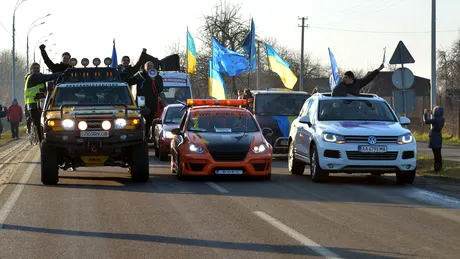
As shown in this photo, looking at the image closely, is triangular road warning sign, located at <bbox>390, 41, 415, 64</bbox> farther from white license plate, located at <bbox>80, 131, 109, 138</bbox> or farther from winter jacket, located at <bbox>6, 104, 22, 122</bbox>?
winter jacket, located at <bbox>6, 104, 22, 122</bbox>

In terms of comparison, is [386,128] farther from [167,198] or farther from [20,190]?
[20,190]

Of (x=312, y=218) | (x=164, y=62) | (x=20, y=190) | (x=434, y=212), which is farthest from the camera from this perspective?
(x=164, y=62)

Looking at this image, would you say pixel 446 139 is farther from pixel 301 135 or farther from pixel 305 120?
pixel 305 120

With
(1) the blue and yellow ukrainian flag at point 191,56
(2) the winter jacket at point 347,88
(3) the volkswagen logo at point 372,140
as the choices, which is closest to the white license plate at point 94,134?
(3) the volkswagen logo at point 372,140

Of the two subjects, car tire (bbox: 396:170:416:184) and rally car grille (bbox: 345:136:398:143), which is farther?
car tire (bbox: 396:170:416:184)

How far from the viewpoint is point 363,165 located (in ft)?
52.2

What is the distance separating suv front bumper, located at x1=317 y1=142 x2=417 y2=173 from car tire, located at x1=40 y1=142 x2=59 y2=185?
4798 mm

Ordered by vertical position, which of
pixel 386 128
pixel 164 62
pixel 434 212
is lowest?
pixel 434 212

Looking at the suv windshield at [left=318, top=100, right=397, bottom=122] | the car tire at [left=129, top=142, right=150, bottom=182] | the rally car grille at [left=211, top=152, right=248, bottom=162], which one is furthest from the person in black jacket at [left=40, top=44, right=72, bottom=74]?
the suv windshield at [left=318, top=100, right=397, bottom=122]

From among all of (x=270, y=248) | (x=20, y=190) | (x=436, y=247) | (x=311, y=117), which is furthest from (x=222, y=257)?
(x=311, y=117)

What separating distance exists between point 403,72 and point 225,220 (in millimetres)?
10509

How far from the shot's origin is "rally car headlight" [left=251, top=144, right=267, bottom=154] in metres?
16.7

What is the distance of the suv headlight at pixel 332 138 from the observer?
633 inches

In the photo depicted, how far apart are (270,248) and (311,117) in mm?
9110
